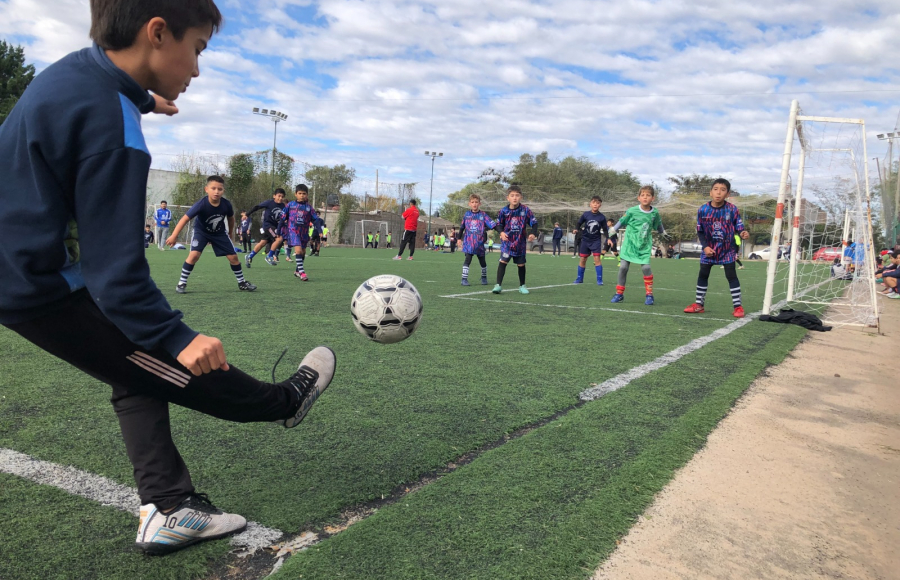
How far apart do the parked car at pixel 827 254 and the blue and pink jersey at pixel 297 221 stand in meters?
10.6

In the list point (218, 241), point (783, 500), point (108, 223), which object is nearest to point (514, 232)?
point (218, 241)

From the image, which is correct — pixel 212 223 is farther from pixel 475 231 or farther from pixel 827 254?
pixel 827 254

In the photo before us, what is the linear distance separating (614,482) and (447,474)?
701 millimetres

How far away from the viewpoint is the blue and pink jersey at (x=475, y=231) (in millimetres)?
11859

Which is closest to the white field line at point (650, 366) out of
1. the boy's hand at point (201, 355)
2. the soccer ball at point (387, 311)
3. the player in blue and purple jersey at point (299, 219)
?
the soccer ball at point (387, 311)

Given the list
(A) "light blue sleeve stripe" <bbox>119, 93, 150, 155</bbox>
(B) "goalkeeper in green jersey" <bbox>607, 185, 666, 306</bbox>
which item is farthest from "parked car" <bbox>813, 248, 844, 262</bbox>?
(A) "light blue sleeve stripe" <bbox>119, 93, 150, 155</bbox>

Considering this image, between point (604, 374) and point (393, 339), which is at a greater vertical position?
point (393, 339)

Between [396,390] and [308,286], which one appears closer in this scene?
[396,390]

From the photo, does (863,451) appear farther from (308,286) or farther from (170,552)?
(308,286)

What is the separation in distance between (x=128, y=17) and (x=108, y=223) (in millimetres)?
561

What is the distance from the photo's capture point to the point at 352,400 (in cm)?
363

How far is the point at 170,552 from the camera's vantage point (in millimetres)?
1950

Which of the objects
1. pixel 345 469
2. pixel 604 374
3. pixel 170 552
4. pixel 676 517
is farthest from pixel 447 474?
pixel 604 374

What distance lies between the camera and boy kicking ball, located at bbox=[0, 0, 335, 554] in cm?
150
